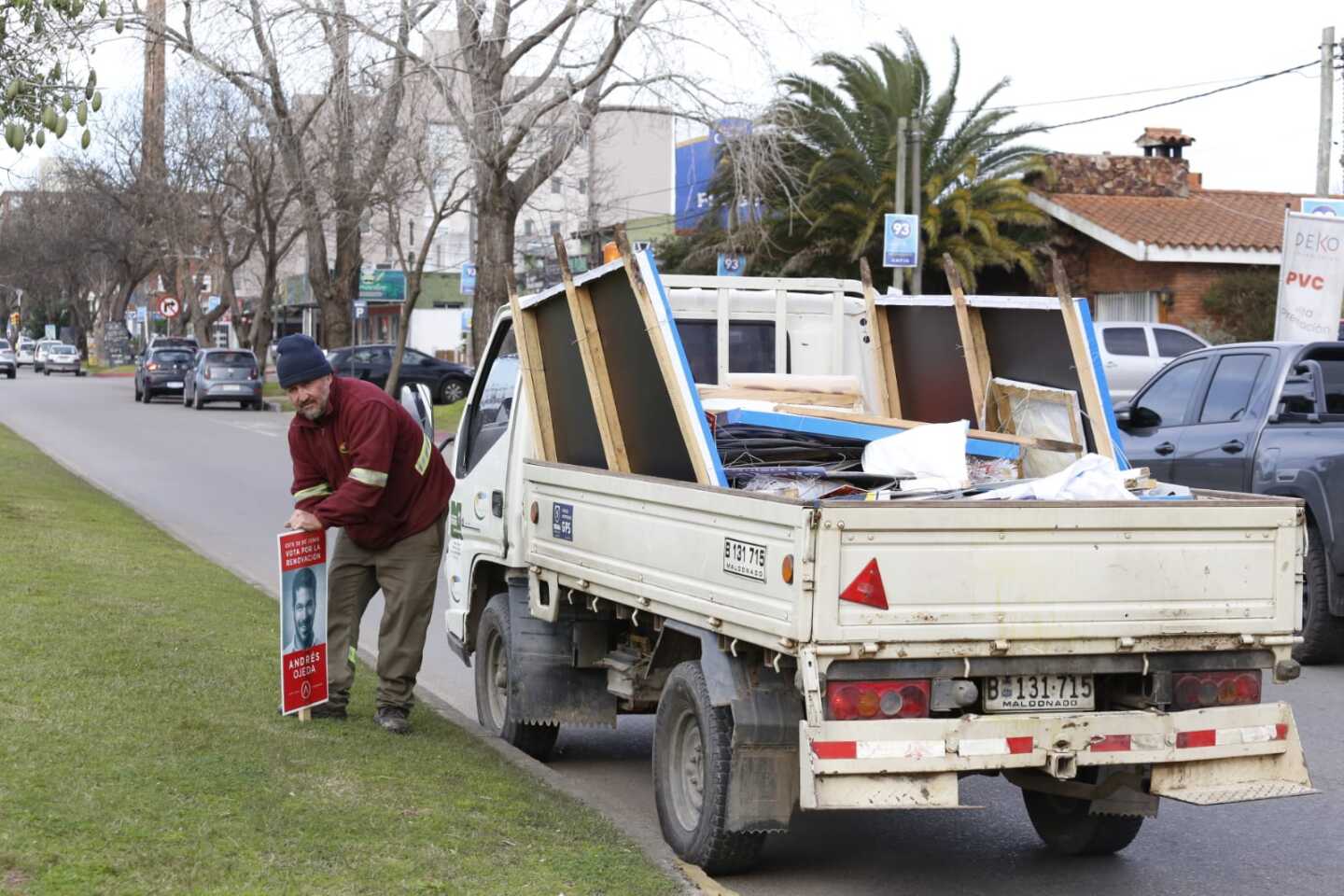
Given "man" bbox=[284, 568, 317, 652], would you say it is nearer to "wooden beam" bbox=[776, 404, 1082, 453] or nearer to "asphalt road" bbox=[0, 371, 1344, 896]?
"asphalt road" bbox=[0, 371, 1344, 896]

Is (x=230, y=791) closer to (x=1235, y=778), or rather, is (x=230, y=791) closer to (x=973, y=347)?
(x=1235, y=778)

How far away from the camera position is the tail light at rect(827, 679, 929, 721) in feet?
17.1

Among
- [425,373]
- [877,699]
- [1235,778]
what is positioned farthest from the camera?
[425,373]

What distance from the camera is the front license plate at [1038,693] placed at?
18.0 feet

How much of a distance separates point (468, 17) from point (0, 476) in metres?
11.0

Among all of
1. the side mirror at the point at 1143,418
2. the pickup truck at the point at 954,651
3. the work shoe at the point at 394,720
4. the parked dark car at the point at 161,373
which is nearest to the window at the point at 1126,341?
the side mirror at the point at 1143,418

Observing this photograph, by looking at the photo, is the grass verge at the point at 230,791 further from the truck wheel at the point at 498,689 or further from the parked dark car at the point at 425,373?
the parked dark car at the point at 425,373

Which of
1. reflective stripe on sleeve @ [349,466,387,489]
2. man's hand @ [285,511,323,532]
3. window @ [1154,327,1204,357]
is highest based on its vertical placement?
window @ [1154,327,1204,357]

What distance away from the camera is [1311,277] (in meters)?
18.1

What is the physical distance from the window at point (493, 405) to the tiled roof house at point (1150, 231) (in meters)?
27.2

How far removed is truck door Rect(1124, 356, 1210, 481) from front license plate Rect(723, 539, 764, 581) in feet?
21.9

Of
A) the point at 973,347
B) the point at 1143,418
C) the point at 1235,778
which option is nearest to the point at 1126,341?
the point at 1143,418

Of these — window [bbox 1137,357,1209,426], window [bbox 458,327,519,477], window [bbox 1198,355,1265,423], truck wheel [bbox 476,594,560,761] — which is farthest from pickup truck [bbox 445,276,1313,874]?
window [bbox 1137,357,1209,426]

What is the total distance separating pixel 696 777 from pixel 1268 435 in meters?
6.22
